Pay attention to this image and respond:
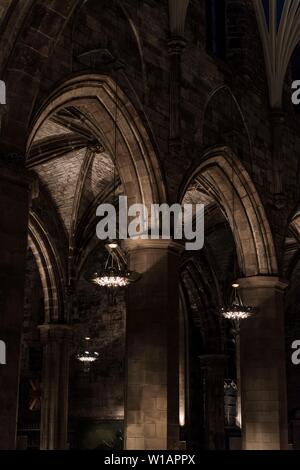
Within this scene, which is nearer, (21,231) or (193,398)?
(21,231)

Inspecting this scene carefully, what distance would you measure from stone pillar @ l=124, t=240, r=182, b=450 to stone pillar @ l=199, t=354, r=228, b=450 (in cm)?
1169

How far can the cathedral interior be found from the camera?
11055 millimetres

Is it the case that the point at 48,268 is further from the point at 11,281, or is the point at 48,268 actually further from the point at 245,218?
the point at 11,281

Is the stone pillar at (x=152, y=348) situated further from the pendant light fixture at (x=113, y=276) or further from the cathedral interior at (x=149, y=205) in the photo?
the pendant light fixture at (x=113, y=276)

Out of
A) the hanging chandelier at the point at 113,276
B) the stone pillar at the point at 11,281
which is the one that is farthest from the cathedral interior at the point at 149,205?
the hanging chandelier at the point at 113,276

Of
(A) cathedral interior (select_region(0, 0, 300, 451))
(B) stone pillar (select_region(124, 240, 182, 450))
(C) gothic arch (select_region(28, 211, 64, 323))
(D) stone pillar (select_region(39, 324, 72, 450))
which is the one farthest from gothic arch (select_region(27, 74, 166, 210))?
(D) stone pillar (select_region(39, 324, 72, 450))

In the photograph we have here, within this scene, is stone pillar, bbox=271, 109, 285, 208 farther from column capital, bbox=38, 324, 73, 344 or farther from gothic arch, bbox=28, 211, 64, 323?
column capital, bbox=38, 324, 73, 344

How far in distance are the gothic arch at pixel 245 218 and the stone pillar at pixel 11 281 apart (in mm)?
7559

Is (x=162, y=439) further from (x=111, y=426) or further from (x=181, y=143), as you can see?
(x=111, y=426)

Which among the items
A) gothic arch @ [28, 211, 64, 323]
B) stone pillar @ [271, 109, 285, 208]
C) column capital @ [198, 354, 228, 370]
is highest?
stone pillar @ [271, 109, 285, 208]

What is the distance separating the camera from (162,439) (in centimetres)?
1326

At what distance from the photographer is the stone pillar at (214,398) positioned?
25016mm

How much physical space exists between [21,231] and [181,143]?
17.2 feet
